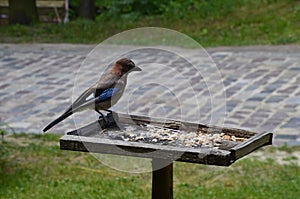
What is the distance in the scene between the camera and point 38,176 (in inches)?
253

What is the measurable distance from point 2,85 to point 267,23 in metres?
5.11

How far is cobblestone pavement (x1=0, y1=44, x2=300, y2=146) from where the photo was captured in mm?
8184

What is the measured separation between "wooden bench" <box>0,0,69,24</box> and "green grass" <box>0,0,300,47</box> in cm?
247

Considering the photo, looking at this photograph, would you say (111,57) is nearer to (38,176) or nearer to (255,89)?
(255,89)

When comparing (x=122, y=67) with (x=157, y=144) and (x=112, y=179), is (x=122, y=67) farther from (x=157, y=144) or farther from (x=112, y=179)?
(x=112, y=179)

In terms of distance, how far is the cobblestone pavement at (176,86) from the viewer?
8.18 metres

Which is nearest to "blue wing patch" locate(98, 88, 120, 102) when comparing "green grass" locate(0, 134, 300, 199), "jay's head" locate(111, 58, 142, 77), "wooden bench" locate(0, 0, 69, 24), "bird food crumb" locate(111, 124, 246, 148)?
"jay's head" locate(111, 58, 142, 77)

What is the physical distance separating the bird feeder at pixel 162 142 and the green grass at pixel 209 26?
820 centimetres

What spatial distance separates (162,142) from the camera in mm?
3570

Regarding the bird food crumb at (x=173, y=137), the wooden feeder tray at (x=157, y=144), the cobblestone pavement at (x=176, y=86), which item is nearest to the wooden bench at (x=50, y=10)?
the cobblestone pavement at (x=176, y=86)

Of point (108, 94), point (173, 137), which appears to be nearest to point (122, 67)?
point (108, 94)

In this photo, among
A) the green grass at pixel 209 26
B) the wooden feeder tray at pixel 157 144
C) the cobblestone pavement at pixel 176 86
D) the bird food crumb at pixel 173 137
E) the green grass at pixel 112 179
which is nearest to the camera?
the wooden feeder tray at pixel 157 144

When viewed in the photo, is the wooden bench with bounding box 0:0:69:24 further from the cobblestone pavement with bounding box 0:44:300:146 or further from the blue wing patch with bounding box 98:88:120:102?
the blue wing patch with bounding box 98:88:120:102

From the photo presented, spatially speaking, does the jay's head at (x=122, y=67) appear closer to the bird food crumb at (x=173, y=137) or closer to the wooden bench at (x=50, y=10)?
the bird food crumb at (x=173, y=137)
